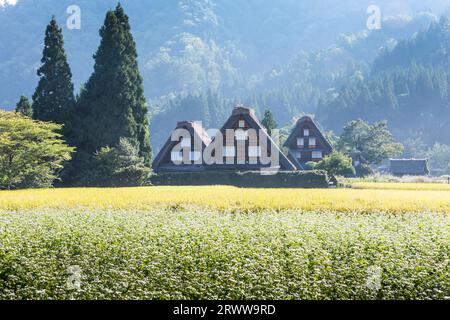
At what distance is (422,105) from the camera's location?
14600cm

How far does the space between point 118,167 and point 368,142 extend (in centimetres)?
5322

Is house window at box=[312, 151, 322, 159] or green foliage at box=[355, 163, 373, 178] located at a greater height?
house window at box=[312, 151, 322, 159]

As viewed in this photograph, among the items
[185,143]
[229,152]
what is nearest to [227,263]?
[229,152]

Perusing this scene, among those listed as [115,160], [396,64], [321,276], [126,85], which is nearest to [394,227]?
[321,276]

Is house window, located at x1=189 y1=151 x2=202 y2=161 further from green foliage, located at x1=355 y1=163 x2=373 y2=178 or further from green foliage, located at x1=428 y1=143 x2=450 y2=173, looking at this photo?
green foliage, located at x1=428 y1=143 x2=450 y2=173

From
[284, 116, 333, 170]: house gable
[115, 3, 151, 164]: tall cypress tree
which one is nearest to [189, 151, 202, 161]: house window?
[115, 3, 151, 164]: tall cypress tree

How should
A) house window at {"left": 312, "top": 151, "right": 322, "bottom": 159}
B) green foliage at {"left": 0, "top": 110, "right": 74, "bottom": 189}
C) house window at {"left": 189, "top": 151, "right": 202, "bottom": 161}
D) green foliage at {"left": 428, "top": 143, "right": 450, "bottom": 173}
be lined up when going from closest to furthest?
green foliage at {"left": 0, "top": 110, "right": 74, "bottom": 189}, house window at {"left": 189, "top": 151, "right": 202, "bottom": 161}, house window at {"left": 312, "top": 151, "right": 322, "bottom": 159}, green foliage at {"left": 428, "top": 143, "right": 450, "bottom": 173}

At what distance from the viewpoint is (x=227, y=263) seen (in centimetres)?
1432

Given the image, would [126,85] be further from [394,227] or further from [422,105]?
[422,105]

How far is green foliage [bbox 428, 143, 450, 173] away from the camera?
12722cm

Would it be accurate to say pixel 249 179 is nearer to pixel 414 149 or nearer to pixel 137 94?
pixel 137 94

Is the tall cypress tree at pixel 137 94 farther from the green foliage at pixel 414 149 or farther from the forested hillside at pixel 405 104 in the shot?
the forested hillside at pixel 405 104

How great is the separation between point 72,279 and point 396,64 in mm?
194386

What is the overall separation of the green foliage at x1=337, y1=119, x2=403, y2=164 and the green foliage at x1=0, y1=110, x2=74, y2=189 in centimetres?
5504
